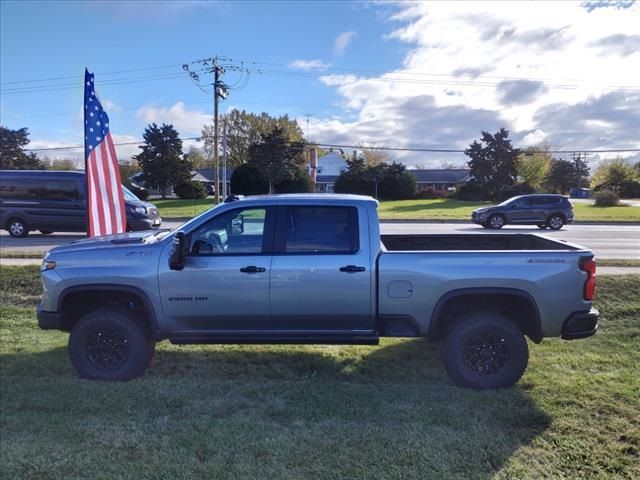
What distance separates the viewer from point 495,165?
50344 mm

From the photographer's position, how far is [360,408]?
13.6ft

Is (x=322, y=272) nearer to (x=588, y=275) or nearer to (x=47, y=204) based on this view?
(x=588, y=275)

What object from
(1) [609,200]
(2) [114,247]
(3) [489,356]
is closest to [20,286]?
Answer: (2) [114,247]

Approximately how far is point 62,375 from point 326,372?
2627 mm

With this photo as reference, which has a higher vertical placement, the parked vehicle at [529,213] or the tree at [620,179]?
the tree at [620,179]

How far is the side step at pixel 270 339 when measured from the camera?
4.61m

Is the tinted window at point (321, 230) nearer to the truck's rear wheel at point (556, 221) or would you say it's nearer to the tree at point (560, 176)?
the truck's rear wheel at point (556, 221)

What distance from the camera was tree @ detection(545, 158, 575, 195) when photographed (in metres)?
81.0

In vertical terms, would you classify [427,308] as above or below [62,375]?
above

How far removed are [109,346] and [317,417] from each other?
2186 mm

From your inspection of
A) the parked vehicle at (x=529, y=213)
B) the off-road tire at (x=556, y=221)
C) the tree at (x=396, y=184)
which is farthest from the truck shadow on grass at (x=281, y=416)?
the tree at (x=396, y=184)

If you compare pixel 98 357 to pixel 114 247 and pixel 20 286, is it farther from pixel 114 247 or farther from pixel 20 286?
pixel 20 286

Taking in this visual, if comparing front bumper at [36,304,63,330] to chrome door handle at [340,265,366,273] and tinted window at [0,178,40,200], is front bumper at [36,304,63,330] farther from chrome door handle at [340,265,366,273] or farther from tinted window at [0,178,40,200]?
tinted window at [0,178,40,200]

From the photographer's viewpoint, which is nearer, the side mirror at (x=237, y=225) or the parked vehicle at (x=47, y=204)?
the side mirror at (x=237, y=225)
